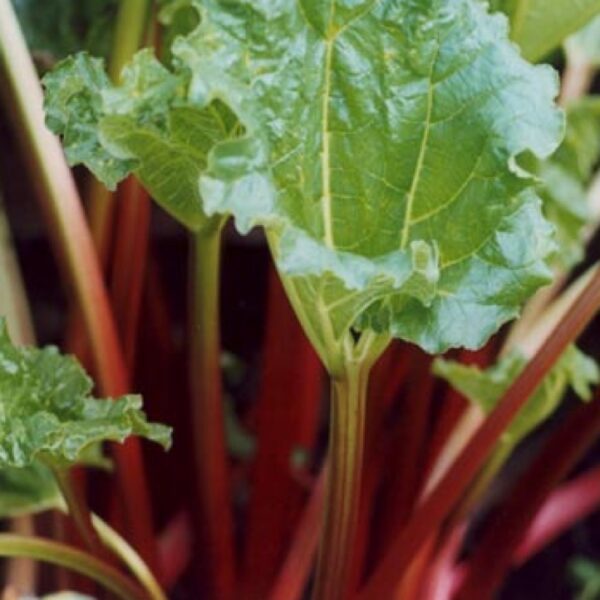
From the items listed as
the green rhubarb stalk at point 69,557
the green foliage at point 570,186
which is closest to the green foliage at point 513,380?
the green foliage at point 570,186

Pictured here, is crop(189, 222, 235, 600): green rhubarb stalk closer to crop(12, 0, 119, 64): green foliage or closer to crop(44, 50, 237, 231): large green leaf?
crop(44, 50, 237, 231): large green leaf

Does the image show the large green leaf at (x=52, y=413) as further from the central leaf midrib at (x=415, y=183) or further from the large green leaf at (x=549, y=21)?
the large green leaf at (x=549, y=21)

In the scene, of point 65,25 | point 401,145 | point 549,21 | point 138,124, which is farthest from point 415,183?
point 65,25

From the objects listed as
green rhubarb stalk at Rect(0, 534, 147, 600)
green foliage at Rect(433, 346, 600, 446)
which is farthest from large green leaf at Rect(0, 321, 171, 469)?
green foliage at Rect(433, 346, 600, 446)

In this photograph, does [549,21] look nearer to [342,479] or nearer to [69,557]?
[342,479]

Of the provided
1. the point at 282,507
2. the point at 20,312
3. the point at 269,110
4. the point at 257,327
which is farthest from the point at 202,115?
the point at 257,327

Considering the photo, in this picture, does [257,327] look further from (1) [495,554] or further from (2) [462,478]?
(2) [462,478]
